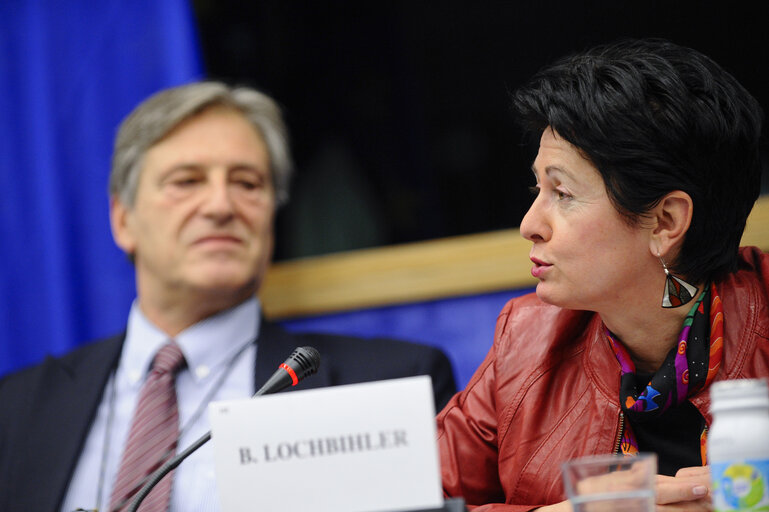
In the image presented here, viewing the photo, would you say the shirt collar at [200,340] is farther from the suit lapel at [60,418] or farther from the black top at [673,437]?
the black top at [673,437]

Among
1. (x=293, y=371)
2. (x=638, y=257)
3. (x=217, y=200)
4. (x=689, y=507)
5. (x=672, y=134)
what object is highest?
(x=217, y=200)

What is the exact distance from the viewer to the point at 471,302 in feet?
7.92

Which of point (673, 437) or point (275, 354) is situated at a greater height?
point (275, 354)

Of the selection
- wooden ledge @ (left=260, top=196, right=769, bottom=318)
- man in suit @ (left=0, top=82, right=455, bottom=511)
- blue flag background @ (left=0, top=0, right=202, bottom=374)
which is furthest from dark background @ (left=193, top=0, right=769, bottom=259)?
blue flag background @ (left=0, top=0, right=202, bottom=374)

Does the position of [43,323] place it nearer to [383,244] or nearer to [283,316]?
[283,316]

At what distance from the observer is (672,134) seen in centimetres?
138

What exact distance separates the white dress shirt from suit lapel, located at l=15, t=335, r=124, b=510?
41 millimetres

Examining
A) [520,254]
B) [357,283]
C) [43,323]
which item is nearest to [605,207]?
[520,254]

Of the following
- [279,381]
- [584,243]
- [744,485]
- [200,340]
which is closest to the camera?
Answer: [744,485]

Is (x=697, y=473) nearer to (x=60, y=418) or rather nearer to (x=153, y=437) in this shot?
(x=153, y=437)

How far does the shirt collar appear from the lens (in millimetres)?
2230

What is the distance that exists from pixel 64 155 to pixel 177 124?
0.42m

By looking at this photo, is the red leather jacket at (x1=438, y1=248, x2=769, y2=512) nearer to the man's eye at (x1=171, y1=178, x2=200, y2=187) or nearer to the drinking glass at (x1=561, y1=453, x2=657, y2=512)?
the drinking glass at (x1=561, y1=453, x2=657, y2=512)

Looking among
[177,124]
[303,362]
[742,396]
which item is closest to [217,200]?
[177,124]
